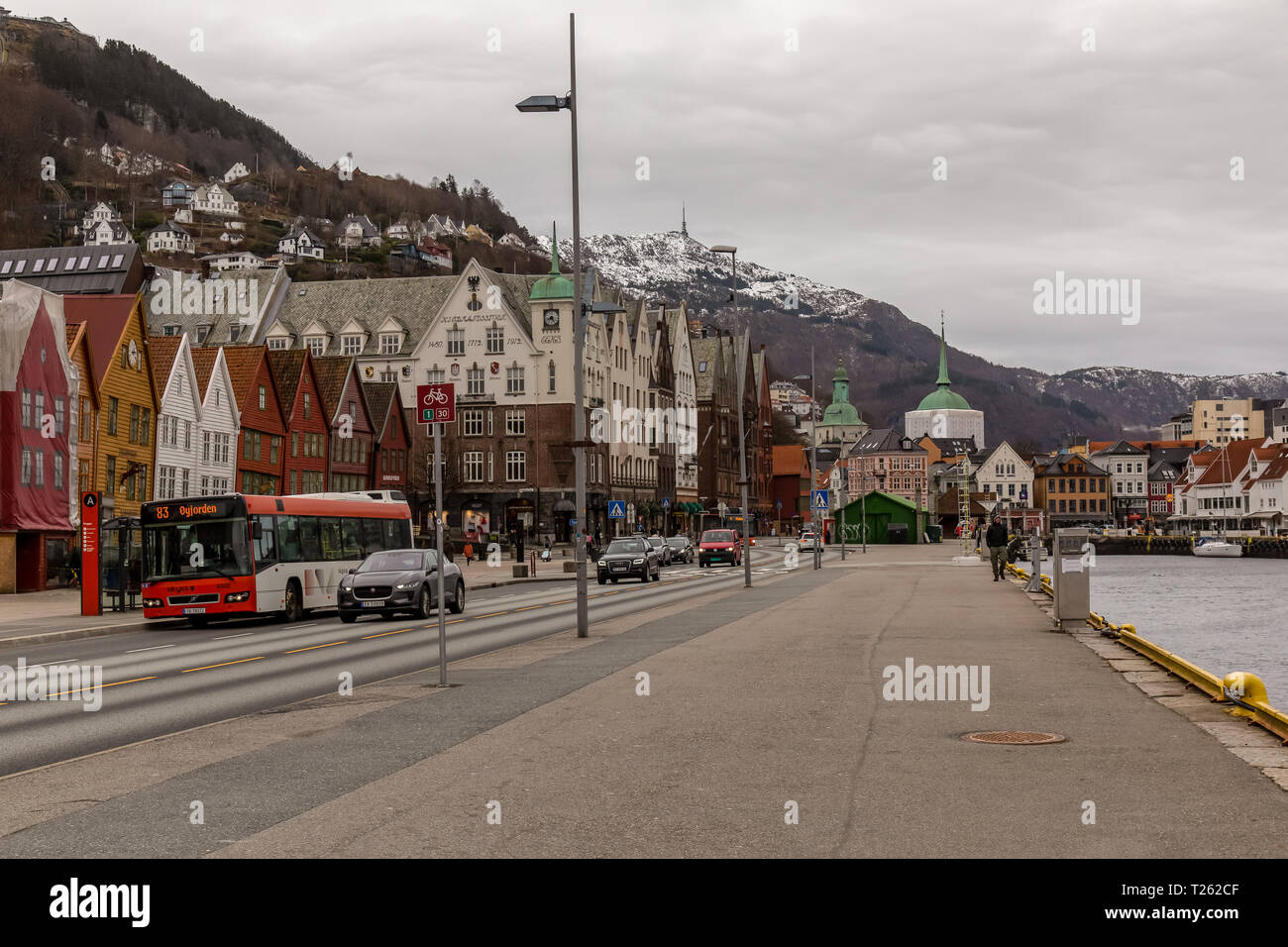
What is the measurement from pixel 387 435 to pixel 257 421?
59.2 feet

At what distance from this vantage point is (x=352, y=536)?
3725 cm

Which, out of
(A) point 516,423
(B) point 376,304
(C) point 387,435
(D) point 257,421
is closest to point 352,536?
(D) point 257,421

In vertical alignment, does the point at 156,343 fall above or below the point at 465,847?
above

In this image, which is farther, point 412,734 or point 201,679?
point 201,679

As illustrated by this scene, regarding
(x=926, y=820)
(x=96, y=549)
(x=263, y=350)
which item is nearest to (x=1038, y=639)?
(x=926, y=820)

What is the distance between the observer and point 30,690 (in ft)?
58.2

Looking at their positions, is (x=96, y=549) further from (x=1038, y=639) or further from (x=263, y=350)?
(x=263, y=350)

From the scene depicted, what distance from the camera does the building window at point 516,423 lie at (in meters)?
92.6

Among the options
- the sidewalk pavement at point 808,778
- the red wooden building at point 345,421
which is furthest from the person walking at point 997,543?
the red wooden building at point 345,421

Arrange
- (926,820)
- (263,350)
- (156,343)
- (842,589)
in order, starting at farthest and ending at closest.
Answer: (263,350) → (156,343) → (842,589) → (926,820)

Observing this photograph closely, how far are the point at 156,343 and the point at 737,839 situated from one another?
2317 inches

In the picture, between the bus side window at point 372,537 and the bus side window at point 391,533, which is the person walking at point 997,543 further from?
the bus side window at point 372,537

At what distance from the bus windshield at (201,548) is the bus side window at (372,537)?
6.67 m
